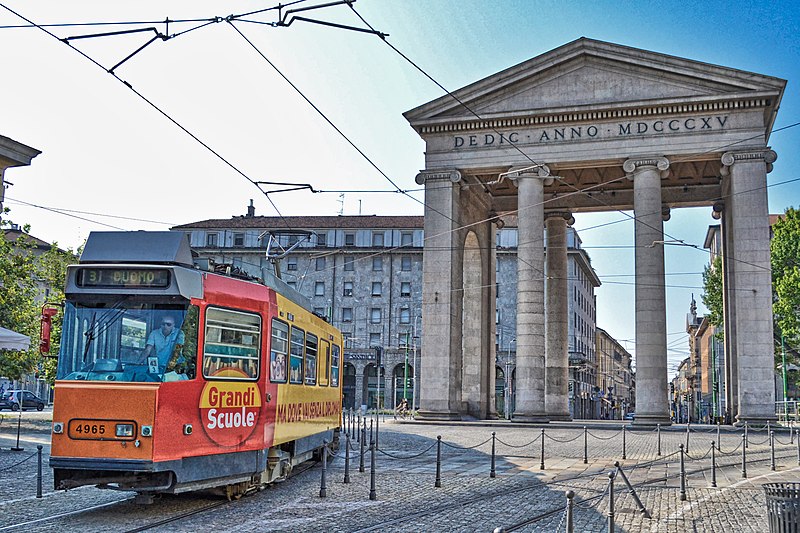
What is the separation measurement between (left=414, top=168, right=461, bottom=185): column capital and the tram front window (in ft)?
101

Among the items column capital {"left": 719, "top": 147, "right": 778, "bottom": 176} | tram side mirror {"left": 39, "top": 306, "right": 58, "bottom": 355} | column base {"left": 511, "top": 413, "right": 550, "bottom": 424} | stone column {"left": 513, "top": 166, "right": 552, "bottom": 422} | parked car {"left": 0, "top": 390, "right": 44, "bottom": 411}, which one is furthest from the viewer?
parked car {"left": 0, "top": 390, "right": 44, "bottom": 411}

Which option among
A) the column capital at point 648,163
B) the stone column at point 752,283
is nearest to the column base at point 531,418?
the stone column at point 752,283

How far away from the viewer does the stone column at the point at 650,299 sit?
37.9m

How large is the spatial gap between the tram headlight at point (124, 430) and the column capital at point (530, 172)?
31.2 metres

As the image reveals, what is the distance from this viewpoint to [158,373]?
11609 millimetres

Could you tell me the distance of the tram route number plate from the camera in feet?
37.5

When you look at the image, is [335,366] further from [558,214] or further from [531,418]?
[558,214]

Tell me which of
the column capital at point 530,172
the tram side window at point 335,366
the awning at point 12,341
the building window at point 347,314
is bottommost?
the tram side window at point 335,366

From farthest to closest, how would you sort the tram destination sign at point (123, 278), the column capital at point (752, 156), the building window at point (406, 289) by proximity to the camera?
1. the building window at point (406, 289)
2. the column capital at point (752, 156)
3. the tram destination sign at point (123, 278)

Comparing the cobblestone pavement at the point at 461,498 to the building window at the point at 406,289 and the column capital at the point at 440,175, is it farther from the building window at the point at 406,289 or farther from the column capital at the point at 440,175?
the building window at the point at 406,289

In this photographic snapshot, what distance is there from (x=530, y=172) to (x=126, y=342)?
3165 cm

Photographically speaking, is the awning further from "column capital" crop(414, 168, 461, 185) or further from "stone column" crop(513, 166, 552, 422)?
"column capital" crop(414, 168, 461, 185)

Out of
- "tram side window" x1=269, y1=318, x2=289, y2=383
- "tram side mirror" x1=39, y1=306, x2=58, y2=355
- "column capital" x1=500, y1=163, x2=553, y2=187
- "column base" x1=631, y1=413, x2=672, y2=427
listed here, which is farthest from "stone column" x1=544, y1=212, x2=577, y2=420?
"tram side mirror" x1=39, y1=306, x2=58, y2=355

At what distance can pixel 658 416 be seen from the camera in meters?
37.6
